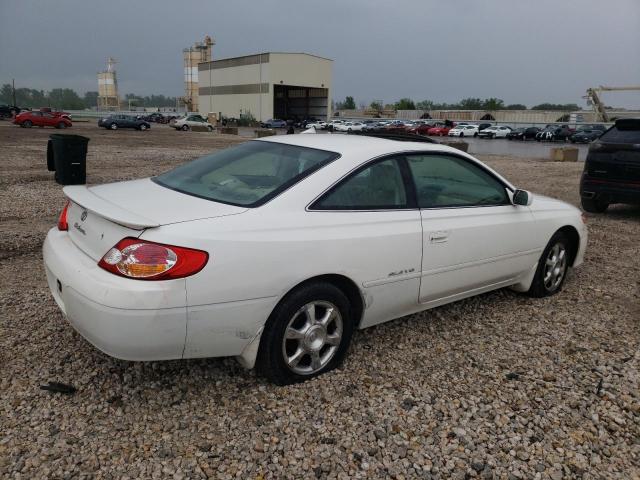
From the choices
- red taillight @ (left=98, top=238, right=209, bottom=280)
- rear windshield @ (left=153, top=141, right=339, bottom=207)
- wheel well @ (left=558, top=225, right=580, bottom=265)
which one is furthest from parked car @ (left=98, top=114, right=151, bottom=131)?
red taillight @ (left=98, top=238, right=209, bottom=280)

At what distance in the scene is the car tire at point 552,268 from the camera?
457 cm

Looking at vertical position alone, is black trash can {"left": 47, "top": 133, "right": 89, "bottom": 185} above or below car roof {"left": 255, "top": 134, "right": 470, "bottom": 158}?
below

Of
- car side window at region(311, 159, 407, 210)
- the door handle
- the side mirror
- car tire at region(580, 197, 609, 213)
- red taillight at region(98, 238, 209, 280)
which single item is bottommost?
car tire at region(580, 197, 609, 213)

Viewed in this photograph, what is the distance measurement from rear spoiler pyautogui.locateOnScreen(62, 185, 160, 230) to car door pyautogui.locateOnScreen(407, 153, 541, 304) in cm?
179

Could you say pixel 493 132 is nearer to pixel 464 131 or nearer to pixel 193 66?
pixel 464 131

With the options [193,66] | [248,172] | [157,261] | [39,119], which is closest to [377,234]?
[248,172]

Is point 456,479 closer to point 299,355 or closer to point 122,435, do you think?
point 299,355

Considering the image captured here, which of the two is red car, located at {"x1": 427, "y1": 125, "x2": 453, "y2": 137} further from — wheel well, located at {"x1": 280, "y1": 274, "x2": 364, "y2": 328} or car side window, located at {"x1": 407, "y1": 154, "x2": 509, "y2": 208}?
wheel well, located at {"x1": 280, "y1": 274, "x2": 364, "y2": 328}

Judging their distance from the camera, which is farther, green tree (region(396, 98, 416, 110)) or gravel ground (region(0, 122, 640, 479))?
green tree (region(396, 98, 416, 110))

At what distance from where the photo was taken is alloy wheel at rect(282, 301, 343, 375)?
117 inches

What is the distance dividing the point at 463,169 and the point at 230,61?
84.9 meters

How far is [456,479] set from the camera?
2391mm

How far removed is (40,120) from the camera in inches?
1495

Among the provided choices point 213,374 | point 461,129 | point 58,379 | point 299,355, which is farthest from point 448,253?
point 461,129
